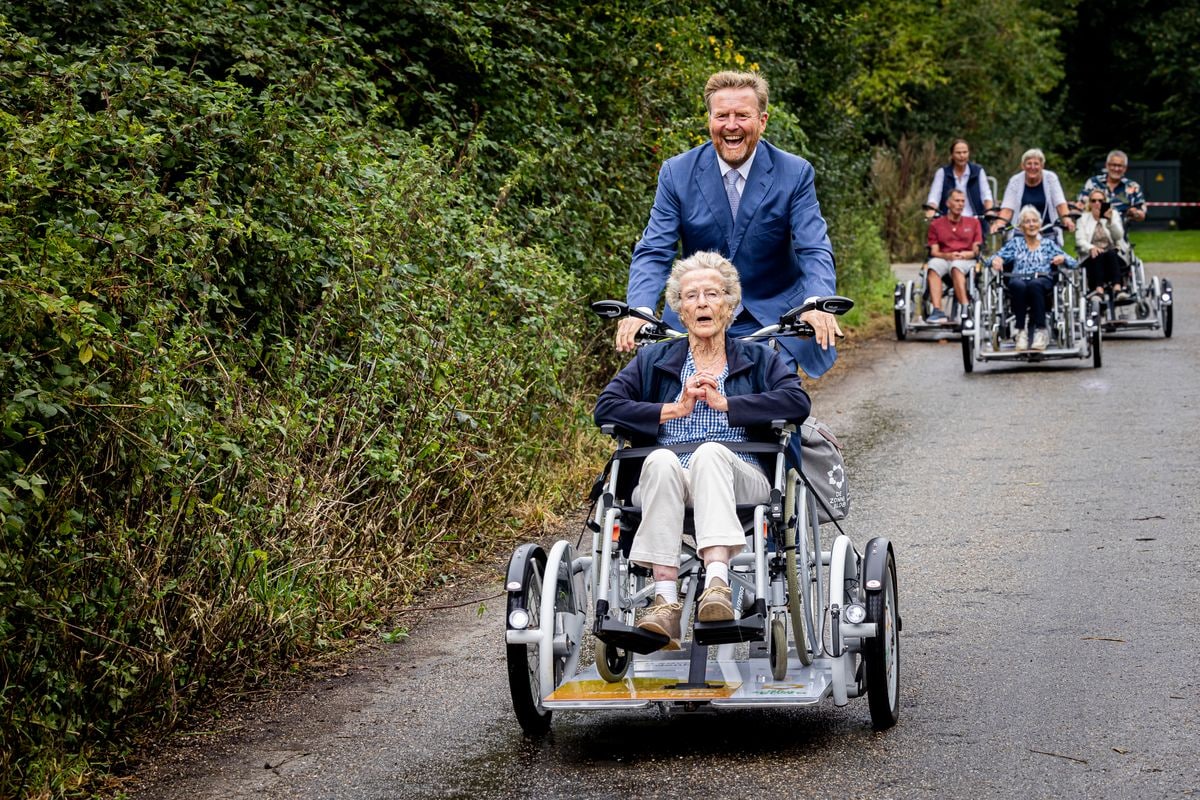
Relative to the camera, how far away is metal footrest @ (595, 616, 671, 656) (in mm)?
5145

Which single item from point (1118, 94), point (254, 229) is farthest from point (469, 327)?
point (1118, 94)

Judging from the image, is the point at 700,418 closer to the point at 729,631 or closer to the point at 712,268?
the point at 712,268

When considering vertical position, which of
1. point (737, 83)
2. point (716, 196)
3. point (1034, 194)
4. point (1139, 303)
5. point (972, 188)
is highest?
point (972, 188)

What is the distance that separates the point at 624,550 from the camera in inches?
218

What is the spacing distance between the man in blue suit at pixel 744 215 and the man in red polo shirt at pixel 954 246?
12.5m

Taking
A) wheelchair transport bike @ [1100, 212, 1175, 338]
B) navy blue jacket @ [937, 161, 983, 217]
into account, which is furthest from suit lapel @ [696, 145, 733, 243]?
navy blue jacket @ [937, 161, 983, 217]

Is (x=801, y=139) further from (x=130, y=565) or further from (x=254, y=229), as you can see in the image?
(x=130, y=565)

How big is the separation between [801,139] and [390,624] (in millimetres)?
9822

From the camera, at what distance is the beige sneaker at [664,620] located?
17.0 ft

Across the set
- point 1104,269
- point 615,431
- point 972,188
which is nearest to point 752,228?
point 615,431

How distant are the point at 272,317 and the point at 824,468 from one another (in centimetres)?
298

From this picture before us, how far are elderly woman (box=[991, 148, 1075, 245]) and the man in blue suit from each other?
11.1 metres

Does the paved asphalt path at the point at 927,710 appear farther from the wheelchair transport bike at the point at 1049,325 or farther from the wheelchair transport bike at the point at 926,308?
the wheelchair transport bike at the point at 926,308

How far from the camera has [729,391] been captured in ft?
18.8
